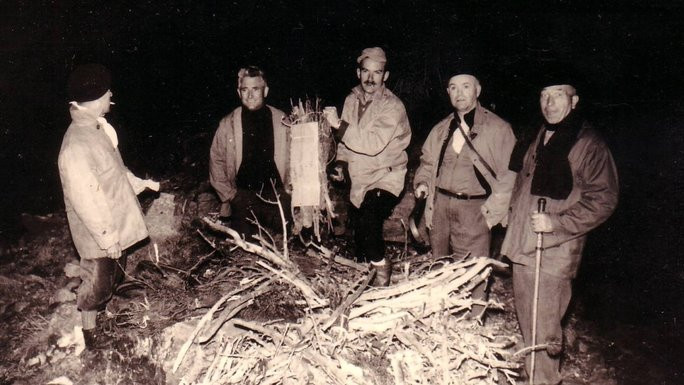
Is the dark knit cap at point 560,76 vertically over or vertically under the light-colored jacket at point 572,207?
over

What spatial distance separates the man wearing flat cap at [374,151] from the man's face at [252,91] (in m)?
0.88

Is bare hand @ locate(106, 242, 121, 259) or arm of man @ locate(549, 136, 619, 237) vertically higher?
Result: arm of man @ locate(549, 136, 619, 237)

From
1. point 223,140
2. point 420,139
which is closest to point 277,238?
point 223,140

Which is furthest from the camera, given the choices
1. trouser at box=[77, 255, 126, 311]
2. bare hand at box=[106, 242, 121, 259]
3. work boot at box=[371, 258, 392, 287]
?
work boot at box=[371, 258, 392, 287]

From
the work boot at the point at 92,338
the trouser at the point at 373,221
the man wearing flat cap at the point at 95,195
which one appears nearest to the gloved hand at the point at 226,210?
the man wearing flat cap at the point at 95,195

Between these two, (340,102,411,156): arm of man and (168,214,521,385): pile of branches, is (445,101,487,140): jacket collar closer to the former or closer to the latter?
(340,102,411,156): arm of man

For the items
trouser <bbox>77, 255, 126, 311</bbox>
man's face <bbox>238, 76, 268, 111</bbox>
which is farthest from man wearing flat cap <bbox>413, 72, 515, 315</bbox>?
trouser <bbox>77, 255, 126, 311</bbox>

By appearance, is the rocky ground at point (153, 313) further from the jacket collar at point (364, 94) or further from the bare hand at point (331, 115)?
the jacket collar at point (364, 94)

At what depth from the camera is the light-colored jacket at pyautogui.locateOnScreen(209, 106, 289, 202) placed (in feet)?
15.4

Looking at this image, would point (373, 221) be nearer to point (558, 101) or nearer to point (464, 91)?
point (464, 91)

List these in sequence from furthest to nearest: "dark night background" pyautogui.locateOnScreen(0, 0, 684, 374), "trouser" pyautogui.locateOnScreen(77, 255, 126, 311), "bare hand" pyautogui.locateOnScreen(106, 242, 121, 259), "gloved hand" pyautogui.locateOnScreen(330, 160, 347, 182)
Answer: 1. "dark night background" pyautogui.locateOnScreen(0, 0, 684, 374)
2. "gloved hand" pyautogui.locateOnScreen(330, 160, 347, 182)
3. "trouser" pyautogui.locateOnScreen(77, 255, 126, 311)
4. "bare hand" pyautogui.locateOnScreen(106, 242, 121, 259)

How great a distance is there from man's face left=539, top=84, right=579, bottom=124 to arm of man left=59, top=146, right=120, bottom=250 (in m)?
3.67

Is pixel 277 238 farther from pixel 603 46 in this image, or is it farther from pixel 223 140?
pixel 603 46

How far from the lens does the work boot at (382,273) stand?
411 cm
